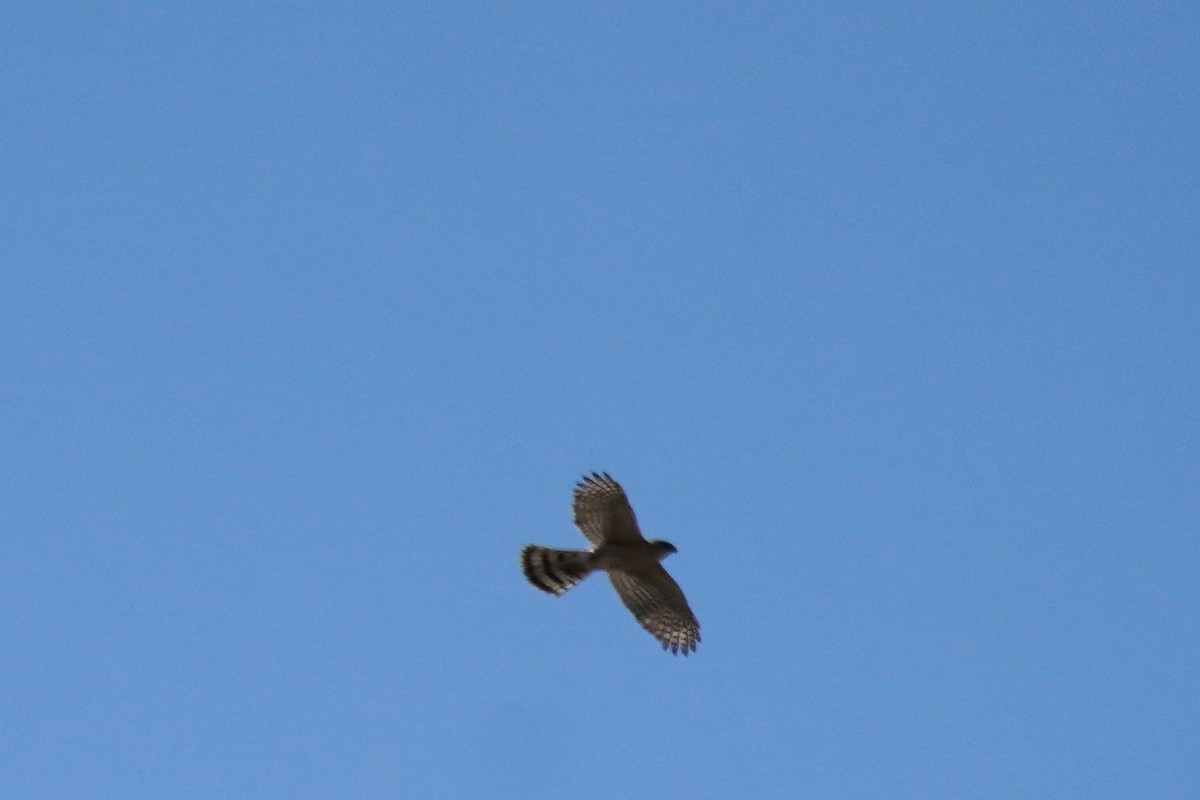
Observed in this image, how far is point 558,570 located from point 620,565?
0.73m

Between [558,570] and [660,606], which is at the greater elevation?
[660,606]

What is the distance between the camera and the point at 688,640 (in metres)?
22.2

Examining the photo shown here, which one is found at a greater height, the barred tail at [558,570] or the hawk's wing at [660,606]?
the hawk's wing at [660,606]

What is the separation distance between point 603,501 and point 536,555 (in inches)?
47.0

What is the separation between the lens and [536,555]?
22.2 m

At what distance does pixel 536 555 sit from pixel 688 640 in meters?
2.06

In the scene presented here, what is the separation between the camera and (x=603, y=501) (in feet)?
71.1

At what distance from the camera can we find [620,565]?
869 inches

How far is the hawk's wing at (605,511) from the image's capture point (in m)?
21.6

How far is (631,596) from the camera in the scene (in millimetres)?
Answer: 22547

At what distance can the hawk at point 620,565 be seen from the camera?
71.2 feet

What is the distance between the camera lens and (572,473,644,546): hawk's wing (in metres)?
21.6

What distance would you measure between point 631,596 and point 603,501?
152 cm

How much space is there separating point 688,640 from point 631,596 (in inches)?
34.8
